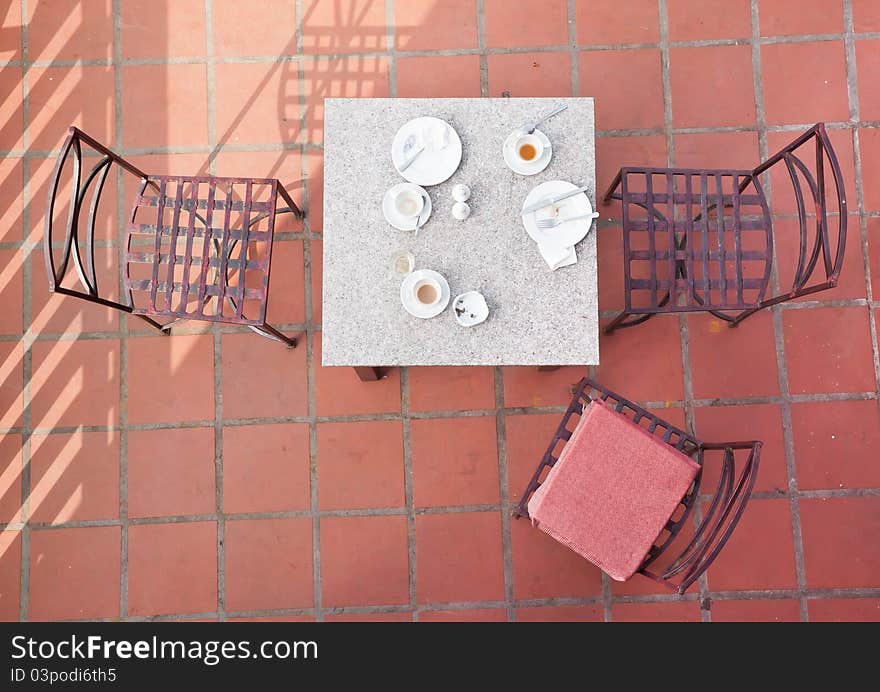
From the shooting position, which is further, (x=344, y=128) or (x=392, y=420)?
(x=392, y=420)

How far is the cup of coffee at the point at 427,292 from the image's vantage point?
7.11ft

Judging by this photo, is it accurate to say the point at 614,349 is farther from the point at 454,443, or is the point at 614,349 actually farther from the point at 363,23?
the point at 363,23

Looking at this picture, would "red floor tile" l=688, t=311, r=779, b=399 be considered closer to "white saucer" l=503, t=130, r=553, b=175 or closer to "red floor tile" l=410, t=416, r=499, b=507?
"red floor tile" l=410, t=416, r=499, b=507

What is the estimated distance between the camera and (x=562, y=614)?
9.12 ft

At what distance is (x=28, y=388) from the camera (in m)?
2.88

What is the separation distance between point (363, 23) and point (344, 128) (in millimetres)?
1034

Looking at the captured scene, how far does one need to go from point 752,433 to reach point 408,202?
71.1 inches

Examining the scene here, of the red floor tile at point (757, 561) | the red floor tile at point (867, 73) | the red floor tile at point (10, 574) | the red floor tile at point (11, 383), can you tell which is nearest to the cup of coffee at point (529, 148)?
the red floor tile at point (757, 561)

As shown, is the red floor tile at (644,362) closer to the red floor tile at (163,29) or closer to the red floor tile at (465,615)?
the red floor tile at (465,615)

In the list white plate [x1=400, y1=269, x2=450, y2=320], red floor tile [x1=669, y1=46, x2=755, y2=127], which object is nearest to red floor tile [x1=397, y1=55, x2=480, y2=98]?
red floor tile [x1=669, y1=46, x2=755, y2=127]

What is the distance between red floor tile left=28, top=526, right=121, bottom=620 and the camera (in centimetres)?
279

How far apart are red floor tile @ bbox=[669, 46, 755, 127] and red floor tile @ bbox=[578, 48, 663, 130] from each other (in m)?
0.08

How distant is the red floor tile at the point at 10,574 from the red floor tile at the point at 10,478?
81mm
